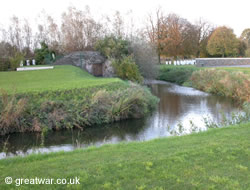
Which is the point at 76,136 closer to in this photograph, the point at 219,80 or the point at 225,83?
the point at 225,83

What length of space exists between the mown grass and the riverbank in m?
11.1

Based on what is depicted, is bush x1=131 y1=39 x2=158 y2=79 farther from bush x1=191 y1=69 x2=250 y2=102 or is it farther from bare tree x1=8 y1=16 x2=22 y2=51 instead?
bare tree x1=8 y1=16 x2=22 y2=51

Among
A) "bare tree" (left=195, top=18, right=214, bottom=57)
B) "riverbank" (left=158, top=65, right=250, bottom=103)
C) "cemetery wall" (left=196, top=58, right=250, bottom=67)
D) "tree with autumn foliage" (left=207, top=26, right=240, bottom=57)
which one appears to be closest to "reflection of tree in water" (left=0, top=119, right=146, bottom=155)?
"riverbank" (left=158, top=65, right=250, bottom=103)

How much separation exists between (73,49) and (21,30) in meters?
9.88

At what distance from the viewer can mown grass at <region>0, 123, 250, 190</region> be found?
416 centimetres

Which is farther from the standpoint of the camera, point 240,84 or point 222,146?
point 240,84

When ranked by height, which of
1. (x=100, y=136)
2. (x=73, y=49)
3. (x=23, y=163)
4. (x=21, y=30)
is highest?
(x=21, y=30)

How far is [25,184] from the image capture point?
422cm

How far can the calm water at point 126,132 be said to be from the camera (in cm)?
967

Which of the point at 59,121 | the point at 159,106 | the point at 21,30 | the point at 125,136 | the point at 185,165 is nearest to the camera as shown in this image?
the point at 185,165

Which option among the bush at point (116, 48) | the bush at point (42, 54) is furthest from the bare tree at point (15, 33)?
the bush at point (116, 48)

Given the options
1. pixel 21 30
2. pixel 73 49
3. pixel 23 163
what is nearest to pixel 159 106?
pixel 23 163

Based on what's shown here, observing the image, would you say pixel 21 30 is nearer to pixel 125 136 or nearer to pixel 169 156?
pixel 125 136

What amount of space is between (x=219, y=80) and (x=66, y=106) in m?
13.9
